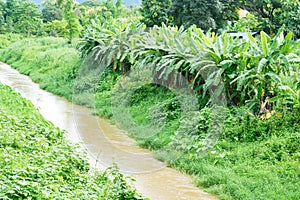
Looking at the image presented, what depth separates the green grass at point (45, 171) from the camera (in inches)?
158

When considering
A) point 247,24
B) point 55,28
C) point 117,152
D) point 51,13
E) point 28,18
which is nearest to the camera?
point 117,152

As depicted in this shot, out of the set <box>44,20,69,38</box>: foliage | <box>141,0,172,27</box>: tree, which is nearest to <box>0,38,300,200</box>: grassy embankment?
<box>141,0,172,27</box>: tree

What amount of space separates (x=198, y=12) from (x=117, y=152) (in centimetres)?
977

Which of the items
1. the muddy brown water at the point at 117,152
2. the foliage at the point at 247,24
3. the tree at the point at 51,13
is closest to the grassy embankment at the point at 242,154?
the muddy brown water at the point at 117,152

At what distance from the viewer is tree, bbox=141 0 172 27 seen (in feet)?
59.6

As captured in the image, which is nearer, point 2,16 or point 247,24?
point 247,24

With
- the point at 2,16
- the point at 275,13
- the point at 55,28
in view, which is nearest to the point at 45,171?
the point at 275,13

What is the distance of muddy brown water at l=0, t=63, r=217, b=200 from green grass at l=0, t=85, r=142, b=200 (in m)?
0.77

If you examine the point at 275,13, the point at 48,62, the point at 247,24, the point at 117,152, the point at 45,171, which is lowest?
the point at 117,152

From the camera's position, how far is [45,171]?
4570 mm

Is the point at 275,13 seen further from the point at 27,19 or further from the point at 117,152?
the point at 27,19

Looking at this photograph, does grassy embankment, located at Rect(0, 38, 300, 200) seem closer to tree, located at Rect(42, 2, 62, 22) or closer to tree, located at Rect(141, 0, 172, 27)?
tree, located at Rect(141, 0, 172, 27)

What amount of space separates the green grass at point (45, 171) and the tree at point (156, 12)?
39.9 feet

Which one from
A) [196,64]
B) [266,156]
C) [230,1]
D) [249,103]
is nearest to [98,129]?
[196,64]
